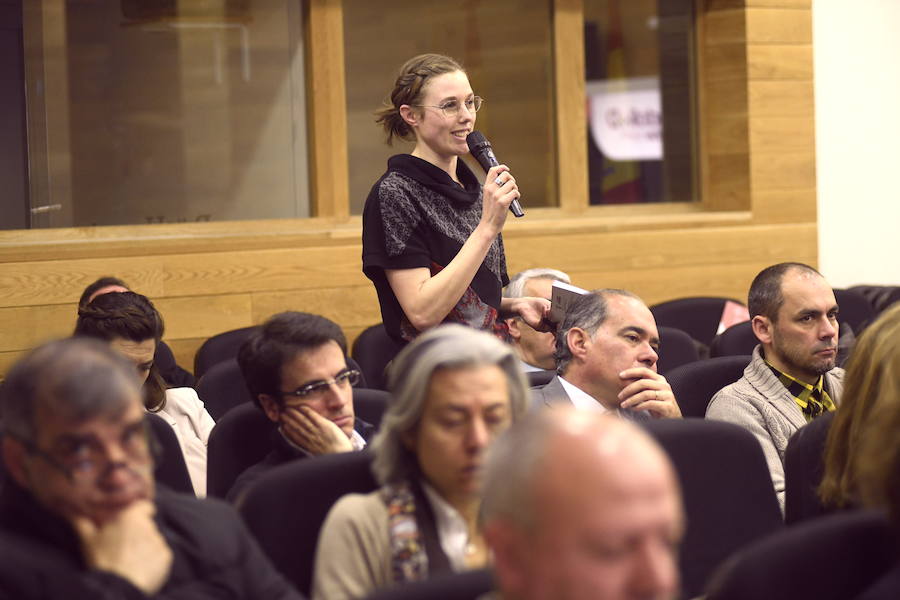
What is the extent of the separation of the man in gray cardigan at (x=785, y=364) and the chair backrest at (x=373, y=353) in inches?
59.6

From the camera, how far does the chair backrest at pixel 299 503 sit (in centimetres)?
216

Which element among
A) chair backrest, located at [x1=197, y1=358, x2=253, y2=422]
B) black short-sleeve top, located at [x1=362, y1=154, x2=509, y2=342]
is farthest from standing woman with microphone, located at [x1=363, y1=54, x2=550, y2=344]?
chair backrest, located at [x1=197, y1=358, x2=253, y2=422]

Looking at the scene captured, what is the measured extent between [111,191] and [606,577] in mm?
4070

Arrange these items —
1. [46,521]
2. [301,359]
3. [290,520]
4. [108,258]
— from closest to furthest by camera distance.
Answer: [46,521]
[290,520]
[301,359]
[108,258]

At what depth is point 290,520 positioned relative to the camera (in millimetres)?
2193

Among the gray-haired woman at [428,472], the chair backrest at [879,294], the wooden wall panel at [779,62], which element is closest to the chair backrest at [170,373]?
the gray-haired woman at [428,472]

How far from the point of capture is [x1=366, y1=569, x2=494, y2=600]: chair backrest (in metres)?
1.57

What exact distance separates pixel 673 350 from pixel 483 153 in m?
1.33

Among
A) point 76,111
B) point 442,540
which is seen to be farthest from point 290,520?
point 76,111

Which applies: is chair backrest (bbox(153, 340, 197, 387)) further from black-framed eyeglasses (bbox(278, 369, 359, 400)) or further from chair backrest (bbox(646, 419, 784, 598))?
chair backrest (bbox(646, 419, 784, 598))

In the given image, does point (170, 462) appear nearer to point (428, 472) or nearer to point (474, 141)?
point (428, 472)

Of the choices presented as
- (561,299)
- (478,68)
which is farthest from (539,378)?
(478,68)

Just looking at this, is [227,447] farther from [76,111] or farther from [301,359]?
[76,111]

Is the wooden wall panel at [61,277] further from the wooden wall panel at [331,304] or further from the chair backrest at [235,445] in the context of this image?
the chair backrest at [235,445]
